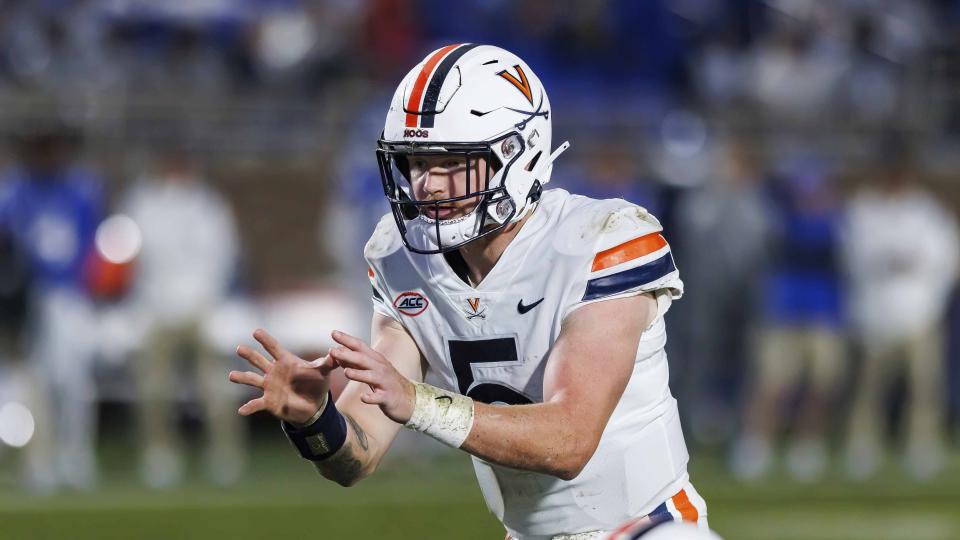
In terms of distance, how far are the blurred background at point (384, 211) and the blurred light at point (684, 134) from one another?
0.02 m

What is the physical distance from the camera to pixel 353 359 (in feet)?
9.98

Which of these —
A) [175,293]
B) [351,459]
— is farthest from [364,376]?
[175,293]

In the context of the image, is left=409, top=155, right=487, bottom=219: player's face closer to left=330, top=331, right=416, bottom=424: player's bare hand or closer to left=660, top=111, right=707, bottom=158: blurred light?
left=330, top=331, right=416, bottom=424: player's bare hand

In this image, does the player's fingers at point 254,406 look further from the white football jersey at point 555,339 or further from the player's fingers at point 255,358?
the white football jersey at point 555,339

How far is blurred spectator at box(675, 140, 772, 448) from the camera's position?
33.1ft

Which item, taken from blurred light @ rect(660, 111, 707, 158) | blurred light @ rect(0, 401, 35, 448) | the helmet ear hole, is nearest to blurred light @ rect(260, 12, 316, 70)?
blurred light @ rect(660, 111, 707, 158)

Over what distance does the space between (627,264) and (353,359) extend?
2.30 feet

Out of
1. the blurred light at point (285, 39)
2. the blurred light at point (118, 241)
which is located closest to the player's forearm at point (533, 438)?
the blurred light at point (118, 241)

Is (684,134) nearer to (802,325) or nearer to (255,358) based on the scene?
(802,325)

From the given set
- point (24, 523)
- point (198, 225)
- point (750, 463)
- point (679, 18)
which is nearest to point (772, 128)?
point (679, 18)

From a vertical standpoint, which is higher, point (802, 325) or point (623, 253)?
point (623, 253)

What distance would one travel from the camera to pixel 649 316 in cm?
347

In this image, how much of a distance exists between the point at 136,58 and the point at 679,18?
462 centimetres

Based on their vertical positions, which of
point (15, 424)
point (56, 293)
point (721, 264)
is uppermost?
point (56, 293)
